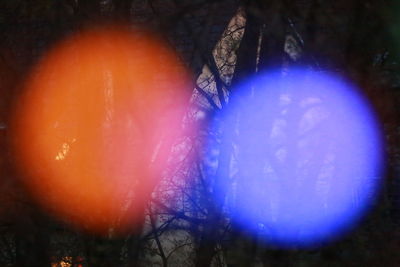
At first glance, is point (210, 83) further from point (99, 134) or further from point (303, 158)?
point (303, 158)

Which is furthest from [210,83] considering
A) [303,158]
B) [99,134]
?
[303,158]

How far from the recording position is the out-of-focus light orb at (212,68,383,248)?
247 inches

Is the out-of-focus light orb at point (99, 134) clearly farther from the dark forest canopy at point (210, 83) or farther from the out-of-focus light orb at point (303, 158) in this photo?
the out-of-focus light orb at point (303, 158)

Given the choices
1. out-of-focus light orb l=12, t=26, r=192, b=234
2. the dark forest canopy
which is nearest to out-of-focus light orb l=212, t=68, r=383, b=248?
the dark forest canopy

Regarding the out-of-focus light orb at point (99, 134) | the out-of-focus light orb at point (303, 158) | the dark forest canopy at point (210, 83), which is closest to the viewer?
the dark forest canopy at point (210, 83)

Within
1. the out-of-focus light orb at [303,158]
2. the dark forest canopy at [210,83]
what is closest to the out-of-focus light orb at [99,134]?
the dark forest canopy at [210,83]

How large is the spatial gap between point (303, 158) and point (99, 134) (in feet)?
7.18

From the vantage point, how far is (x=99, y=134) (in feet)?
22.7

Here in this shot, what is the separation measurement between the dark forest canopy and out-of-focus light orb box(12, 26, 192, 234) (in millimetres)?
141

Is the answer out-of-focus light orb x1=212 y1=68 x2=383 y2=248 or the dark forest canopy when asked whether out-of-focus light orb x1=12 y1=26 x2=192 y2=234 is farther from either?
out-of-focus light orb x1=212 y1=68 x2=383 y2=248

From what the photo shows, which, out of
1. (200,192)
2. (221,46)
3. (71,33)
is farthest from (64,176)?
(221,46)

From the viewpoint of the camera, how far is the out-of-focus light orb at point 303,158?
6.27m

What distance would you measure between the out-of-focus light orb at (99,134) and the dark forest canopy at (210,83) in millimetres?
141

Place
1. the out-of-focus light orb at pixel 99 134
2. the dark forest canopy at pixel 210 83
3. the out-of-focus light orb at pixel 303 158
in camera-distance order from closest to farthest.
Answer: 1. the dark forest canopy at pixel 210 83
2. the out-of-focus light orb at pixel 303 158
3. the out-of-focus light orb at pixel 99 134
